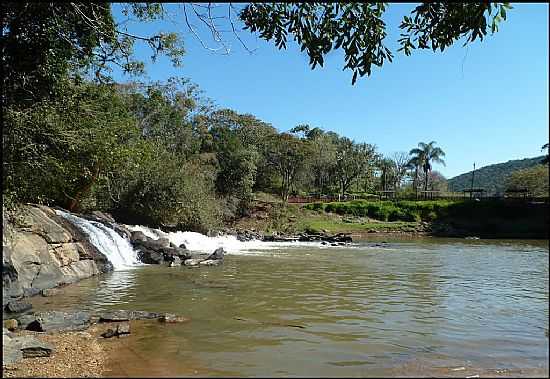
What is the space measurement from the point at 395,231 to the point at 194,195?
2375 cm

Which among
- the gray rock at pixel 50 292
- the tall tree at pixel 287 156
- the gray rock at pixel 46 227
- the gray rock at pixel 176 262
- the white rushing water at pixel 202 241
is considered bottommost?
the gray rock at pixel 50 292

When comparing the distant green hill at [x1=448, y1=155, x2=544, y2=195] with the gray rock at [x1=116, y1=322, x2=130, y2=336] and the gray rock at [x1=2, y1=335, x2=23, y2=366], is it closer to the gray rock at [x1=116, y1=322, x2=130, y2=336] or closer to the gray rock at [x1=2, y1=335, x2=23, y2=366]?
the gray rock at [x1=116, y1=322, x2=130, y2=336]

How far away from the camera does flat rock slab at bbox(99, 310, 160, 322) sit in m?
9.52

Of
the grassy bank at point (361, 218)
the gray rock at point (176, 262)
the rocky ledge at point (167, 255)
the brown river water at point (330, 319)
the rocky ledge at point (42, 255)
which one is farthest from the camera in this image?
the grassy bank at point (361, 218)

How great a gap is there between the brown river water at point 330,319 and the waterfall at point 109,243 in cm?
145

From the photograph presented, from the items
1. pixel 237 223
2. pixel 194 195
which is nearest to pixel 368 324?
pixel 194 195

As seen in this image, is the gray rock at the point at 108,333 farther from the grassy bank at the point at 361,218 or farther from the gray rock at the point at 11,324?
the grassy bank at the point at 361,218

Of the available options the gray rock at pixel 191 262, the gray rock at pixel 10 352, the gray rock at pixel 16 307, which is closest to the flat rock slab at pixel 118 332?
the gray rock at pixel 10 352

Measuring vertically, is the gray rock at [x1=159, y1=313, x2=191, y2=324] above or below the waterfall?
below

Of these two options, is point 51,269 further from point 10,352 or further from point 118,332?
point 10,352

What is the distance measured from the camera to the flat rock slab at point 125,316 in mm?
9523

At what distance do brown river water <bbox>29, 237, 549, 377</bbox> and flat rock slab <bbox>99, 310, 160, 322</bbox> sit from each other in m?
0.64

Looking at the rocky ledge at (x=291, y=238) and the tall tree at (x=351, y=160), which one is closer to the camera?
the rocky ledge at (x=291, y=238)

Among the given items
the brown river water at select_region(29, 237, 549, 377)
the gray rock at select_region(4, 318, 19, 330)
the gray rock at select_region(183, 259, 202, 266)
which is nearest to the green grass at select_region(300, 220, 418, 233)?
the gray rock at select_region(183, 259, 202, 266)
